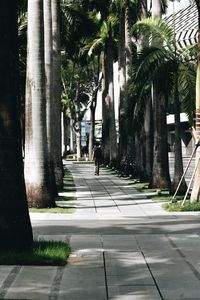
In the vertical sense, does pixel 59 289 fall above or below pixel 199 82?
below

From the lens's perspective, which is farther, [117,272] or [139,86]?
[139,86]

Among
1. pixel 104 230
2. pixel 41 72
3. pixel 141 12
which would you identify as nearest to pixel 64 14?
pixel 141 12

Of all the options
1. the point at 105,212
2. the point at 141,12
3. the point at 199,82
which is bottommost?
the point at 105,212

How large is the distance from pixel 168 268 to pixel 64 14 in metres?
27.8

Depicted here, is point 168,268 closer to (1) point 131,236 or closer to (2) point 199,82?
(1) point 131,236

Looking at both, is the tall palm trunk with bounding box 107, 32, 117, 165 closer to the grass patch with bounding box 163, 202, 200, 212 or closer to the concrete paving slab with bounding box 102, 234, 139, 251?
the grass patch with bounding box 163, 202, 200, 212

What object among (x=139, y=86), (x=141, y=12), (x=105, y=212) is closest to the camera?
(x=105, y=212)

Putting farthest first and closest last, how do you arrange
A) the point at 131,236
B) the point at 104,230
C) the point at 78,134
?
the point at 78,134
the point at 104,230
the point at 131,236

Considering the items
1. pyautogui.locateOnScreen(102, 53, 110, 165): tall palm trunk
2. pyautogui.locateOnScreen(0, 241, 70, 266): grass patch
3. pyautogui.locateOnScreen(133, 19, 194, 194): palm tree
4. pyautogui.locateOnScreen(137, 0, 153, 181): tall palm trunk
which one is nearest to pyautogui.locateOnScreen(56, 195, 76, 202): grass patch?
pyautogui.locateOnScreen(133, 19, 194, 194): palm tree

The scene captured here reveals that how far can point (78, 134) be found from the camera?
6550 centimetres

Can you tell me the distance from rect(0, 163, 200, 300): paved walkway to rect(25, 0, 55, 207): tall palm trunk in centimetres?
185

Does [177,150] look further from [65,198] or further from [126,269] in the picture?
[126,269]

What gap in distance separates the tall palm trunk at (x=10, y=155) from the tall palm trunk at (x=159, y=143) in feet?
43.1

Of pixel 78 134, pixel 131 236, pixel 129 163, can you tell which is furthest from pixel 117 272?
pixel 78 134
